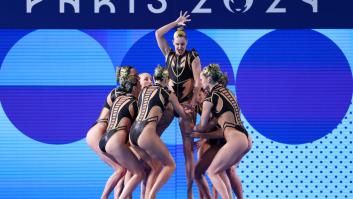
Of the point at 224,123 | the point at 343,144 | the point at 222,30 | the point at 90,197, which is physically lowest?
the point at 90,197

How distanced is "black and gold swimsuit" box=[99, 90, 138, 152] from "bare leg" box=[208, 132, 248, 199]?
45.9 inches

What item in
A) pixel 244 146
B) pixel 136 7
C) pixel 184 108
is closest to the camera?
pixel 244 146

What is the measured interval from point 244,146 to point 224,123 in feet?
1.13

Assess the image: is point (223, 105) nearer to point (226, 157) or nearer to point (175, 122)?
point (226, 157)

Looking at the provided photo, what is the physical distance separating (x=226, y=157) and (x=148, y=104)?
1039 mm

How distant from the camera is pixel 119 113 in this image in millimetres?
8992

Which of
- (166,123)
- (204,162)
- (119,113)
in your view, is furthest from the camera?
(166,123)

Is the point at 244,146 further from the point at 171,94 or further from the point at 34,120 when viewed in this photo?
the point at 34,120

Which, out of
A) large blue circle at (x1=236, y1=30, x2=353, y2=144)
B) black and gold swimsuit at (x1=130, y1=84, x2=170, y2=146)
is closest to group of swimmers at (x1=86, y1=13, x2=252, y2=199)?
black and gold swimsuit at (x1=130, y1=84, x2=170, y2=146)

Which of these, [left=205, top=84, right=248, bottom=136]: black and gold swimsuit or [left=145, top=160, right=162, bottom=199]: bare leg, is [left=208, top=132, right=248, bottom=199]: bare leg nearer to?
[left=205, top=84, right=248, bottom=136]: black and gold swimsuit

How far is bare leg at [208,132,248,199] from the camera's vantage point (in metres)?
8.44

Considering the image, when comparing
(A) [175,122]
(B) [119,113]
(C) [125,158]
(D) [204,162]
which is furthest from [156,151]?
(A) [175,122]

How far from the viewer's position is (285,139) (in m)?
11.2

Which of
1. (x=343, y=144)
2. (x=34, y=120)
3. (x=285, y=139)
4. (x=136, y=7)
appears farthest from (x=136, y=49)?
(x=343, y=144)
